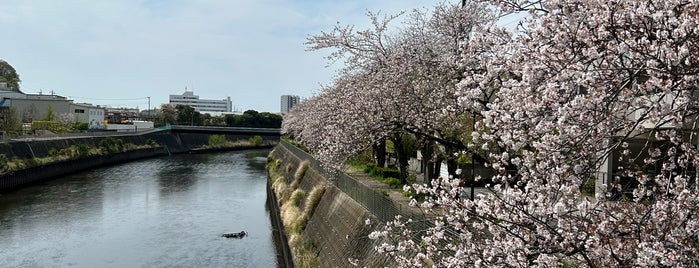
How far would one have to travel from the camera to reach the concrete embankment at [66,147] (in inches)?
1617

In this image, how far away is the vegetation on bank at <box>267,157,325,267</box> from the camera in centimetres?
1725

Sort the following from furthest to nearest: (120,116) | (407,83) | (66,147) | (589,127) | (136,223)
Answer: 1. (120,116)
2. (66,147)
3. (136,223)
4. (407,83)
5. (589,127)

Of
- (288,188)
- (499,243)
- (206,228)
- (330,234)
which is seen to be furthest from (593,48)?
(288,188)

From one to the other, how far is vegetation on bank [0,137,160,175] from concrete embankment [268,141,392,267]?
2345 centimetres

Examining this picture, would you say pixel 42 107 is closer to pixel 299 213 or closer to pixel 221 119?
pixel 221 119

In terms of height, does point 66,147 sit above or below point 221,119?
below

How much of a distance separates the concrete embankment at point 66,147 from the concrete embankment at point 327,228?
23.9m

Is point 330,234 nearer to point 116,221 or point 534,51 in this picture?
point 534,51

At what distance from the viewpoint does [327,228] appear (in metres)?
17.9

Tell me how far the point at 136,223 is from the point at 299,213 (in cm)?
933

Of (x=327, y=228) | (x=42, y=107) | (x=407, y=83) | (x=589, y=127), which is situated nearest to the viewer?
(x=589, y=127)

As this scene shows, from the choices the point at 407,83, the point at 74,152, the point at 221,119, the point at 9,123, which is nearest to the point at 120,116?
the point at 221,119

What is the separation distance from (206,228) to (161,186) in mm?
16833

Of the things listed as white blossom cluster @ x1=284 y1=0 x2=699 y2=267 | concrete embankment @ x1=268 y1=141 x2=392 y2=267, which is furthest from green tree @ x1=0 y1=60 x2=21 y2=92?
Answer: white blossom cluster @ x1=284 y1=0 x2=699 y2=267
